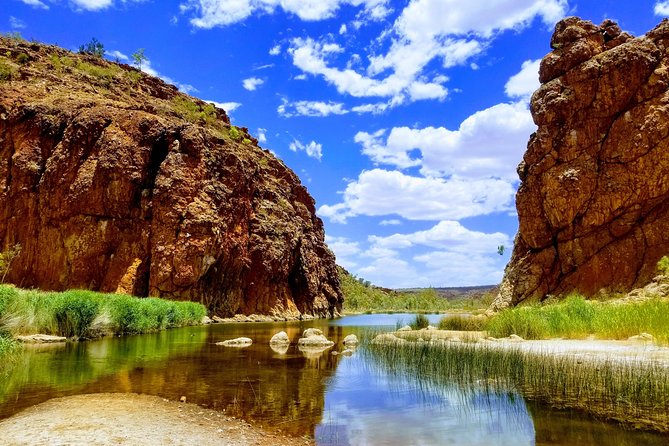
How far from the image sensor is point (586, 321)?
76.9 ft

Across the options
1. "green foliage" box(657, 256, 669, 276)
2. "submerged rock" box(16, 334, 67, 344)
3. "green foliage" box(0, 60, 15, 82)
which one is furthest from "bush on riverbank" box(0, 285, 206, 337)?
"green foliage" box(0, 60, 15, 82)

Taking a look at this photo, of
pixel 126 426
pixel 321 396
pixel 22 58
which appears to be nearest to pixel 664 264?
pixel 321 396

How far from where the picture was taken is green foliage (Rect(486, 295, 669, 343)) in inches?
778

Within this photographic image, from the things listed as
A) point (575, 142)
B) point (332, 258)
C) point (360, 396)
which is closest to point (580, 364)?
point (360, 396)

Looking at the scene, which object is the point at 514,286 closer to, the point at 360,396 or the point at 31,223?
the point at 360,396

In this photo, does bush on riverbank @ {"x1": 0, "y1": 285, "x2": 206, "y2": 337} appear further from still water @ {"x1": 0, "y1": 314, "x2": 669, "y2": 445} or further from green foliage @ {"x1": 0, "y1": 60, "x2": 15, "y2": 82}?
green foliage @ {"x1": 0, "y1": 60, "x2": 15, "y2": 82}

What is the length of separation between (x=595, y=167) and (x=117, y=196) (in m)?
49.2

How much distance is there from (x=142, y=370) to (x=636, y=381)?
46.4 feet

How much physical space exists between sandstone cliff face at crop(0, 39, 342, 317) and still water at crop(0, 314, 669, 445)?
3372cm

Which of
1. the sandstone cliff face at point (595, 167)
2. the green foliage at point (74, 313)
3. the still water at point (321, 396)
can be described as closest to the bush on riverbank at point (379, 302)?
the sandstone cliff face at point (595, 167)

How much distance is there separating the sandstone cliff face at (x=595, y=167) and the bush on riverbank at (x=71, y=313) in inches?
1389

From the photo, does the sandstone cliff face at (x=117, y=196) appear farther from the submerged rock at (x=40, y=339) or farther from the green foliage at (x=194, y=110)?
the submerged rock at (x=40, y=339)

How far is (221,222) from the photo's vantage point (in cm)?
5747

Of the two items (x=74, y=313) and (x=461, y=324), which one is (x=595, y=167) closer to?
(x=461, y=324)
